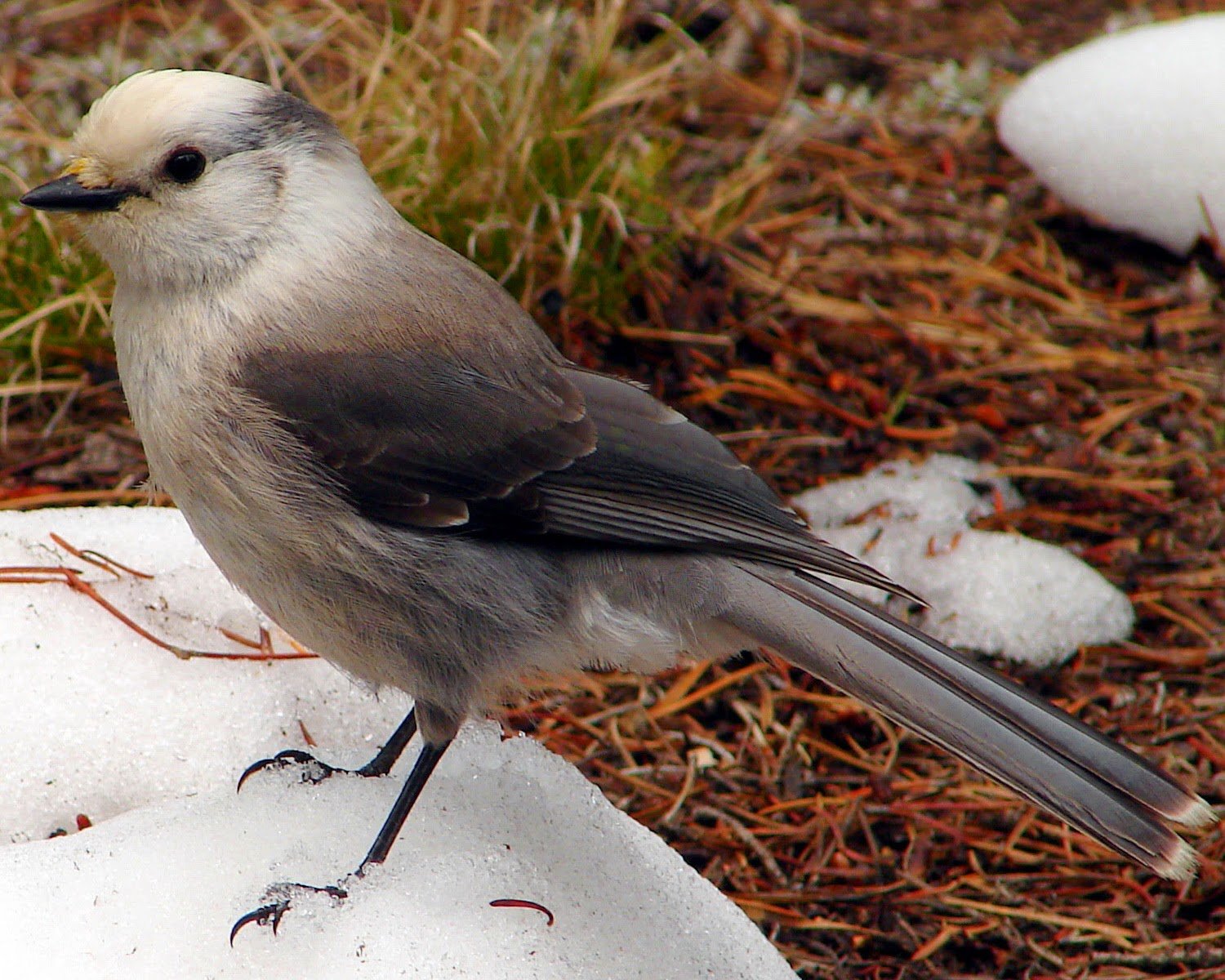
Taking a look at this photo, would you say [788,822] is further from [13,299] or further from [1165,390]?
[13,299]

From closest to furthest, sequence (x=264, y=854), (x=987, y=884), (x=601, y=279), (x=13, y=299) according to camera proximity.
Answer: (x=264, y=854)
(x=987, y=884)
(x=13, y=299)
(x=601, y=279)

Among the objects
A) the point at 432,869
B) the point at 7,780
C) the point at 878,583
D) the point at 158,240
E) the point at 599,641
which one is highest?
the point at 158,240

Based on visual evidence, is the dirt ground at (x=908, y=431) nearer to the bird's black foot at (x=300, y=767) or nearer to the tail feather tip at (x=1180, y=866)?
the tail feather tip at (x=1180, y=866)

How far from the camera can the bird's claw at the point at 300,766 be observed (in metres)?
3.08

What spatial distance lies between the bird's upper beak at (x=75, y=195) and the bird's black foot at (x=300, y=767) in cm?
116

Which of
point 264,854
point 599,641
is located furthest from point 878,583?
point 264,854

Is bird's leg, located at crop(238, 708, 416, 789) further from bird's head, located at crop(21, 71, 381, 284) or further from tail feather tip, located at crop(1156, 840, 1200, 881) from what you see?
tail feather tip, located at crop(1156, 840, 1200, 881)

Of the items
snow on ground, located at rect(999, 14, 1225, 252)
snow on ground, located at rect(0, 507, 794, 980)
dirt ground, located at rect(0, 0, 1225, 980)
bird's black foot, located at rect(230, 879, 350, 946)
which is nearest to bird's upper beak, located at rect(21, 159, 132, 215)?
snow on ground, located at rect(0, 507, 794, 980)

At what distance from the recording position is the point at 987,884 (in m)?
3.43

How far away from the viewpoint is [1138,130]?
5469mm

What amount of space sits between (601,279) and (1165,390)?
6.18 ft

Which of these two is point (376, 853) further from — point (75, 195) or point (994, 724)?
point (75, 195)

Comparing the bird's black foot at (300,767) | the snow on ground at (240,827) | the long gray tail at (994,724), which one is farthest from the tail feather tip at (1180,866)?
the bird's black foot at (300,767)

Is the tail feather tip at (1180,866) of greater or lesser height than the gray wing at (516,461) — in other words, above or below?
below
